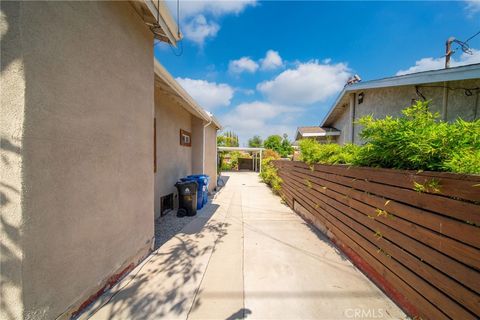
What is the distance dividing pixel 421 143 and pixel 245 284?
9.15ft

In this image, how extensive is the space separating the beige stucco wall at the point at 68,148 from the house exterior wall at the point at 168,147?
8.52ft

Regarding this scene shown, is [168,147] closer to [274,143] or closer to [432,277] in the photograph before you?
[432,277]

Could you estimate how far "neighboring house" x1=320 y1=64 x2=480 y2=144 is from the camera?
14.3ft

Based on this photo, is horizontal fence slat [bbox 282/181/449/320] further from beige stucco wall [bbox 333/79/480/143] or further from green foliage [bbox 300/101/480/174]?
beige stucco wall [bbox 333/79/480/143]

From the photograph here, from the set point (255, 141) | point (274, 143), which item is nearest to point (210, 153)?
point (274, 143)

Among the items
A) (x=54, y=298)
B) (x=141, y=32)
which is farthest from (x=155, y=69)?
(x=54, y=298)

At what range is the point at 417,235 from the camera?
7.06ft

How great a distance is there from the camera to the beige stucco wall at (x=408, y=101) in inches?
175

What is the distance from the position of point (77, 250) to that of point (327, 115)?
1120 cm

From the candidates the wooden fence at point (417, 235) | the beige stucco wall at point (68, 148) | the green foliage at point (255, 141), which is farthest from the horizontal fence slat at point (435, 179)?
the green foliage at point (255, 141)

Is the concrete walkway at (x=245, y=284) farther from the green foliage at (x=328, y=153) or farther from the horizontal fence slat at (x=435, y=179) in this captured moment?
the green foliage at (x=328, y=153)

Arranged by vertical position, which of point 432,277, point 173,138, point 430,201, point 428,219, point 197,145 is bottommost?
point 432,277

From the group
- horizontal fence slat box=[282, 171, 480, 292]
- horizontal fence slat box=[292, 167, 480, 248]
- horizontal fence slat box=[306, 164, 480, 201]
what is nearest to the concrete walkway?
horizontal fence slat box=[282, 171, 480, 292]

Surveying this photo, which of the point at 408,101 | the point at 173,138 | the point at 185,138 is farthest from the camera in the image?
the point at 185,138
